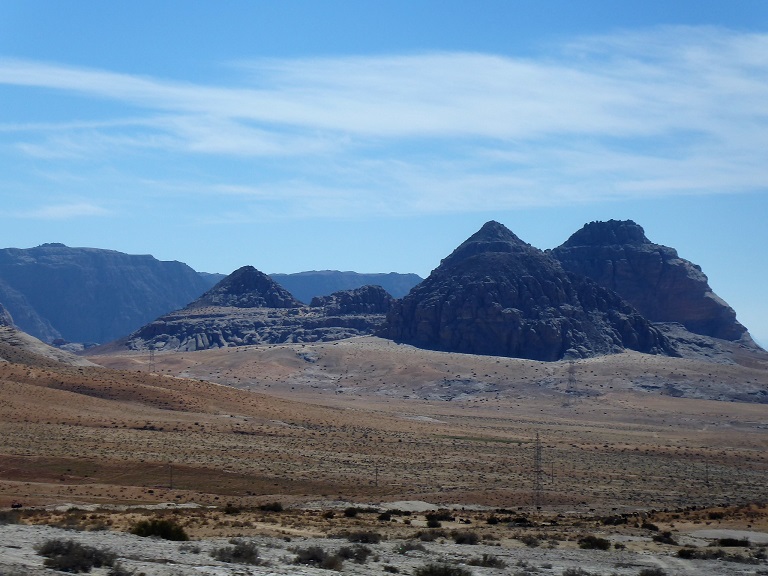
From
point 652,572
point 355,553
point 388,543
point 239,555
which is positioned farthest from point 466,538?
point 239,555

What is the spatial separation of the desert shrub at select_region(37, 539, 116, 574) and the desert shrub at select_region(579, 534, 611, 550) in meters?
19.2

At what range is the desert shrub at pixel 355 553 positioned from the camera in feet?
103

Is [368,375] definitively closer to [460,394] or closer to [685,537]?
[460,394]

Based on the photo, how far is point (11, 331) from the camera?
5851 inches

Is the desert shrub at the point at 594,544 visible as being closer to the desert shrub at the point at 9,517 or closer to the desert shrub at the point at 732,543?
the desert shrub at the point at 732,543

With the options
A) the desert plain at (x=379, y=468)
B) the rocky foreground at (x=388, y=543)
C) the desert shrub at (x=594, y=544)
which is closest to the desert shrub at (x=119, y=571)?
the rocky foreground at (x=388, y=543)

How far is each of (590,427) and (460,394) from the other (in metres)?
41.2

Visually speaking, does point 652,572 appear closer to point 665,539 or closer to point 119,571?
point 665,539

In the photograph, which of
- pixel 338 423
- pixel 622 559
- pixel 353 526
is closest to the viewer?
pixel 622 559

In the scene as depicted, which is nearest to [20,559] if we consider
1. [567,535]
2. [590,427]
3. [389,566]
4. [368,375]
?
[389,566]

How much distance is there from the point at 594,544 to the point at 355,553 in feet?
37.2

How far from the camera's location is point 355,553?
31.9 meters

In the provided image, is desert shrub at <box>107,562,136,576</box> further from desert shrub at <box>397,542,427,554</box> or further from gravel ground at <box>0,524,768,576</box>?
desert shrub at <box>397,542,427,554</box>

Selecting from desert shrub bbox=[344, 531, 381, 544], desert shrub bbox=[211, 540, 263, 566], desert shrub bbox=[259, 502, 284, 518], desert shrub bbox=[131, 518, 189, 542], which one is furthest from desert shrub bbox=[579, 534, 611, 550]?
desert shrub bbox=[259, 502, 284, 518]
